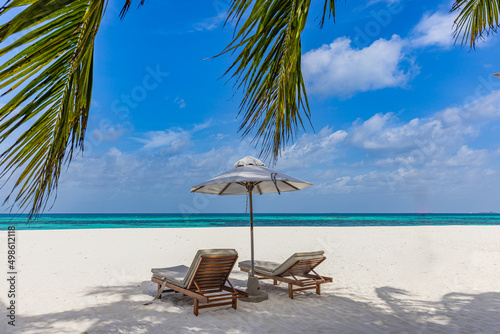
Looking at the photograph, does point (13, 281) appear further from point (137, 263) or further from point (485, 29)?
point (485, 29)

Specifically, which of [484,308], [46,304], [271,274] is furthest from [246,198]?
[484,308]

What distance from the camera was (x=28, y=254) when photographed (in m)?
9.58

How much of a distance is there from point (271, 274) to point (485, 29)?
448cm

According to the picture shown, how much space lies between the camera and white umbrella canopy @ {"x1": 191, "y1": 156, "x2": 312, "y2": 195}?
195 inches

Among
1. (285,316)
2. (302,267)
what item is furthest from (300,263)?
(285,316)

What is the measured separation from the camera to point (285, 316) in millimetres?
4641

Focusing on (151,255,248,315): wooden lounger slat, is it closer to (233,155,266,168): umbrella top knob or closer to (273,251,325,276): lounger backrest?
(273,251,325,276): lounger backrest

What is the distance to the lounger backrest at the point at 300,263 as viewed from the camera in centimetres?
545

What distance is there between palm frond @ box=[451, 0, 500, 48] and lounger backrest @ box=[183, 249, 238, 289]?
3.74 meters

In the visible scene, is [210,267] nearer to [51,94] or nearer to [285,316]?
[285,316]

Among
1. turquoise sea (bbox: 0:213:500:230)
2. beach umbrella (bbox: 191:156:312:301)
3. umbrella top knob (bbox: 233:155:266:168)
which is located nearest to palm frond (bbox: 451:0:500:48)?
beach umbrella (bbox: 191:156:312:301)

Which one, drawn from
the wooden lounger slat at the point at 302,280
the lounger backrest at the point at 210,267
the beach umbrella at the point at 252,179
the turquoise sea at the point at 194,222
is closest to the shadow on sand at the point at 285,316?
the wooden lounger slat at the point at 302,280

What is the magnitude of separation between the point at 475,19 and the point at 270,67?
7.65 ft

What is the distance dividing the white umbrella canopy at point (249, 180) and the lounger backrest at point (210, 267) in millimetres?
998
